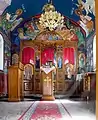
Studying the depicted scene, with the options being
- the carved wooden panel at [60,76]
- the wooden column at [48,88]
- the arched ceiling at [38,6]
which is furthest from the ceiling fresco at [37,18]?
the wooden column at [48,88]

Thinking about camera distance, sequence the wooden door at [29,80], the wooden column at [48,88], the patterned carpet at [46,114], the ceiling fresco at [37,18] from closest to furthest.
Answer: the patterned carpet at [46,114] < the wooden column at [48,88] < the ceiling fresco at [37,18] < the wooden door at [29,80]

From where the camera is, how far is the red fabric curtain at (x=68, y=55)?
19781mm

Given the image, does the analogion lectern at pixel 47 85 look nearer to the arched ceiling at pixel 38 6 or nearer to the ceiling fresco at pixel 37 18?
the ceiling fresco at pixel 37 18

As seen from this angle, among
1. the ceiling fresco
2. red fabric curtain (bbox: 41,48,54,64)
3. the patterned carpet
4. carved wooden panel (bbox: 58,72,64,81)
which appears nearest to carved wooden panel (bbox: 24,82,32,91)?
red fabric curtain (bbox: 41,48,54,64)

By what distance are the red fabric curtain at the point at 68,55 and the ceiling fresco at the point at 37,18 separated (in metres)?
0.85

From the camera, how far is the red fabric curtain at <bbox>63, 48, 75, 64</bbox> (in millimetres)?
19781

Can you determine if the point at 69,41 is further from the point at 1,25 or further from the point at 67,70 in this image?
the point at 1,25

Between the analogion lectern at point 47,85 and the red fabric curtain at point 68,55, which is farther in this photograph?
the red fabric curtain at point 68,55

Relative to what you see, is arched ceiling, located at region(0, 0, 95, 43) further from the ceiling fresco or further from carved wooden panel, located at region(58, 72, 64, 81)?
carved wooden panel, located at region(58, 72, 64, 81)

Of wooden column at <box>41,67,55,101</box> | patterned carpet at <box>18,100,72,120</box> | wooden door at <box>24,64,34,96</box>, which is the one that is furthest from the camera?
wooden door at <box>24,64,34,96</box>

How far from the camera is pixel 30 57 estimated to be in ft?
64.8

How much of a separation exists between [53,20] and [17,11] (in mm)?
3106

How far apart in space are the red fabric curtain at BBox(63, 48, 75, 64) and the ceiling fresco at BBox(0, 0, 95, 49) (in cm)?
85

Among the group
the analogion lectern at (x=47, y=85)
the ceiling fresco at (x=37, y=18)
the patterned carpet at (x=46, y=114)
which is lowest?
the patterned carpet at (x=46, y=114)
